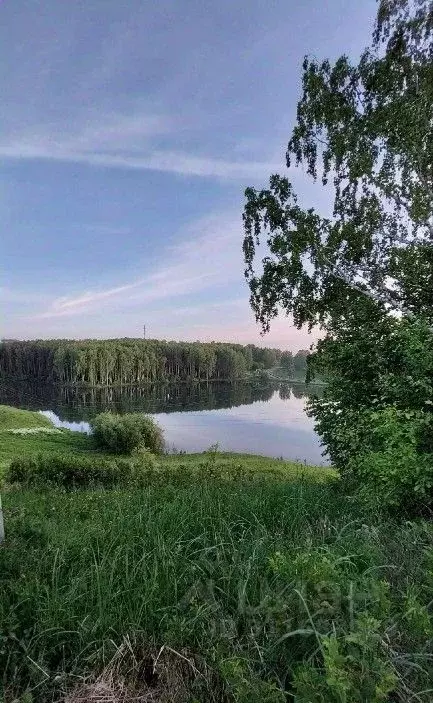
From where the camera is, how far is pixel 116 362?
106000mm

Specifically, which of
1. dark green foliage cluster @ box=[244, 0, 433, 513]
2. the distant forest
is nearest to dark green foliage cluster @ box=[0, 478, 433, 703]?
dark green foliage cluster @ box=[244, 0, 433, 513]

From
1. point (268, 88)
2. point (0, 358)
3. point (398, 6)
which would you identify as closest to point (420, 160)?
point (398, 6)

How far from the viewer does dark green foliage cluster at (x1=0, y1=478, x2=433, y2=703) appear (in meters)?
1.52

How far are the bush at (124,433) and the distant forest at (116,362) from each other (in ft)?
222

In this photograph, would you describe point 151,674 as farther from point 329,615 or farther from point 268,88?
point 268,88

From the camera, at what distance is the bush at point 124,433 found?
3272cm

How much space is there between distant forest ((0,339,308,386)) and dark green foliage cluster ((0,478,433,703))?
99530mm

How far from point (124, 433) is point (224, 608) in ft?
104

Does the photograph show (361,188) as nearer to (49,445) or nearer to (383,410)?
(383,410)

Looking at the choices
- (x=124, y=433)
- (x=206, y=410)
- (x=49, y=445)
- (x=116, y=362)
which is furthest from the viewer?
(x=116, y=362)

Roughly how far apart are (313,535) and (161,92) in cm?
1161

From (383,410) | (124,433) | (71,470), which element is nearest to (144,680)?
(383,410)

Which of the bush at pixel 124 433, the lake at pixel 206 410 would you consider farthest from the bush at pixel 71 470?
the lake at pixel 206 410

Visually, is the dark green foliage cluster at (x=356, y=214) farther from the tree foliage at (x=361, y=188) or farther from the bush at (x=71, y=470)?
the bush at (x=71, y=470)
